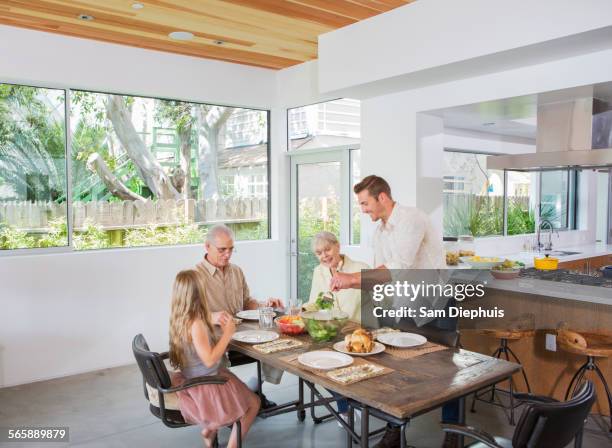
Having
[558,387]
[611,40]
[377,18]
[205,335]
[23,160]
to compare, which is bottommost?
[558,387]

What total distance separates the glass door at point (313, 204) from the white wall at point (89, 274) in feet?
2.38

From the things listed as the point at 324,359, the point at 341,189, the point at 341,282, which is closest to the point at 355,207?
the point at 341,189

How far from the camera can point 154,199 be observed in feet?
17.3

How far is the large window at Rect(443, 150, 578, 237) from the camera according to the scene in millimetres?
6207

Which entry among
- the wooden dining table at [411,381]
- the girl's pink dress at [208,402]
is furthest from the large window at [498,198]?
the girl's pink dress at [208,402]

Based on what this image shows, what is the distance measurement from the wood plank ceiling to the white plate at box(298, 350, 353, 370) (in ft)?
7.88

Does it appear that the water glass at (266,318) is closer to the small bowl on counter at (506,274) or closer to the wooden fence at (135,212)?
the small bowl on counter at (506,274)

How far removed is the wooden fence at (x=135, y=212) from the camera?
14.9ft

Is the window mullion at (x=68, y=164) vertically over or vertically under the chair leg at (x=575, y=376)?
over

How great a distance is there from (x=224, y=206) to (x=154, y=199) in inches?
30.9

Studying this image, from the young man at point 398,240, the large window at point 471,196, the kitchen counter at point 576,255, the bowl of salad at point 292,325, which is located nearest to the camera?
the bowl of salad at point 292,325

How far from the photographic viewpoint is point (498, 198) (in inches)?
263

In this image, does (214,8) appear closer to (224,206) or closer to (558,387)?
(224,206)

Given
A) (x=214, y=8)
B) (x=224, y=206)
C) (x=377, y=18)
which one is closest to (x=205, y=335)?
(x=214, y=8)
